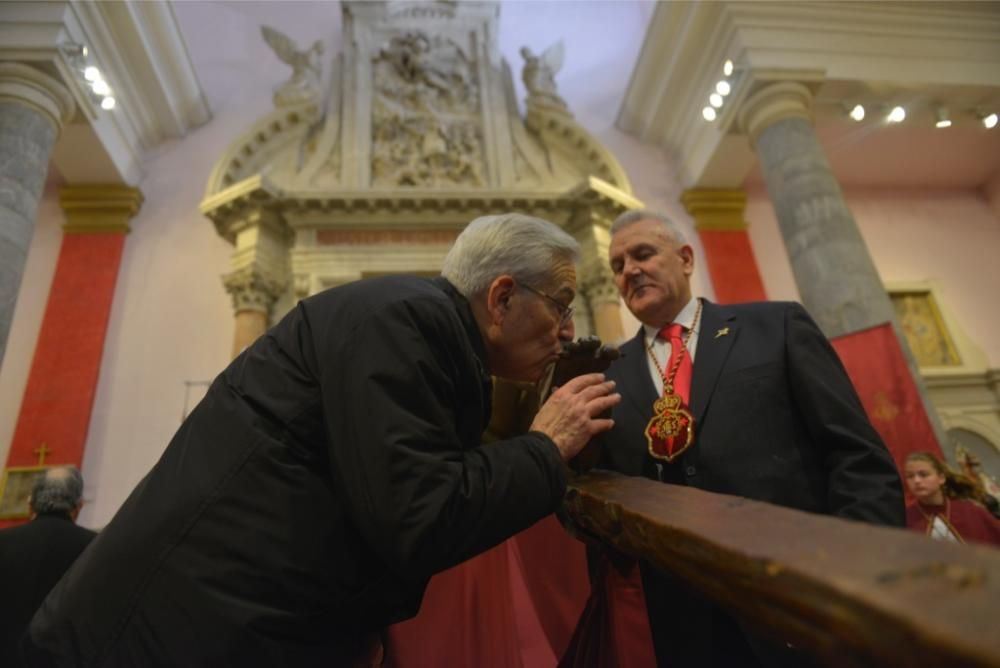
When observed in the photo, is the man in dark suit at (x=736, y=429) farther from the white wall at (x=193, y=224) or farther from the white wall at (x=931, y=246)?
the white wall at (x=931, y=246)

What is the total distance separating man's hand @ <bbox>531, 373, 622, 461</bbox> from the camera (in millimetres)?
1277

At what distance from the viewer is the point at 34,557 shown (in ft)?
8.17

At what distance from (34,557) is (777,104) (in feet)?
21.8

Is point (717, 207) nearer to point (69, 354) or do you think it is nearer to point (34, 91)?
point (34, 91)

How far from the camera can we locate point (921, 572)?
0.46 m

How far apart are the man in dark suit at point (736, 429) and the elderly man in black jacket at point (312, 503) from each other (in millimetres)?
548

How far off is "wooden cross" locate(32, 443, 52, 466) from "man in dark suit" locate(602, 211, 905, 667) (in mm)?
6119

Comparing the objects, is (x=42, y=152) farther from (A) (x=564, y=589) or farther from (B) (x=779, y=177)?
(B) (x=779, y=177)

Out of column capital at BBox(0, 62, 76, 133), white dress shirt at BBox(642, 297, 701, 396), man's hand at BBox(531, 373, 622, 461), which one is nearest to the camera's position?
man's hand at BBox(531, 373, 622, 461)

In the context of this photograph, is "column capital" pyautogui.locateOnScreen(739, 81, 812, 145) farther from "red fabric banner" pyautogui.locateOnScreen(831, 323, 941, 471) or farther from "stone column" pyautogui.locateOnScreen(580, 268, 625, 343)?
"red fabric banner" pyautogui.locateOnScreen(831, 323, 941, 471)

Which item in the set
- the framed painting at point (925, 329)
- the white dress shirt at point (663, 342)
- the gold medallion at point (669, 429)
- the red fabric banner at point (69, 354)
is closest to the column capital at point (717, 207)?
the framed painting at point (925, 329)

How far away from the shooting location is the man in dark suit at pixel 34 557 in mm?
2418

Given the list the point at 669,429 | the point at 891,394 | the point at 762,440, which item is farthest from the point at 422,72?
the point at 762,440

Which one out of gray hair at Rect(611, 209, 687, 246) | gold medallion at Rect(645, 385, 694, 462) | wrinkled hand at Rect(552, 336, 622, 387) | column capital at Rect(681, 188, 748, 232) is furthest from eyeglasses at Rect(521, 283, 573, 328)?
column capital at Rect(681, 188, 748, 232)
